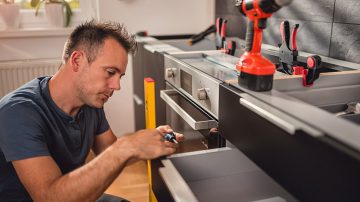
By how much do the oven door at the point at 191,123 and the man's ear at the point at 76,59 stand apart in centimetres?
42

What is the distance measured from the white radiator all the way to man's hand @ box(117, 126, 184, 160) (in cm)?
178

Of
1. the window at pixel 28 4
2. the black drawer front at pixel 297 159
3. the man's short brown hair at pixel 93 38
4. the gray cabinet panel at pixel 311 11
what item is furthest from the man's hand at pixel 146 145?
the window at pixel 28 4

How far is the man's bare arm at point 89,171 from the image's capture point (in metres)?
0.92

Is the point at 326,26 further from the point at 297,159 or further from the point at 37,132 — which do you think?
the point at 37,132

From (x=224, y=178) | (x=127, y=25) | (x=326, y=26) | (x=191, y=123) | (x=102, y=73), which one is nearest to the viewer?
(x=224, y=178)

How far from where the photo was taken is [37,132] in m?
0.99

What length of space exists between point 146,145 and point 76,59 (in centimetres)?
39

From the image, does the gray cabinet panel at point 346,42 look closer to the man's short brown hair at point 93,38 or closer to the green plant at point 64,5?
the man's short brown hair at point 93,38

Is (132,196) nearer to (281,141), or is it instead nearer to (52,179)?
(52,179)

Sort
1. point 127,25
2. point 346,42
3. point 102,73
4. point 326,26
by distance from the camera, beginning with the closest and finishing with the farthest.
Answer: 1. point 102,73
2. point 346,42
3. point 326,26
4. point 127,25

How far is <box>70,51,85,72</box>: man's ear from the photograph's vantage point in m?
1.10

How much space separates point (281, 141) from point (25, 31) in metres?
2.21

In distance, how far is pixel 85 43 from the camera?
111cm

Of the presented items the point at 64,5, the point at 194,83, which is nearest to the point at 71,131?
the point at 194,83
